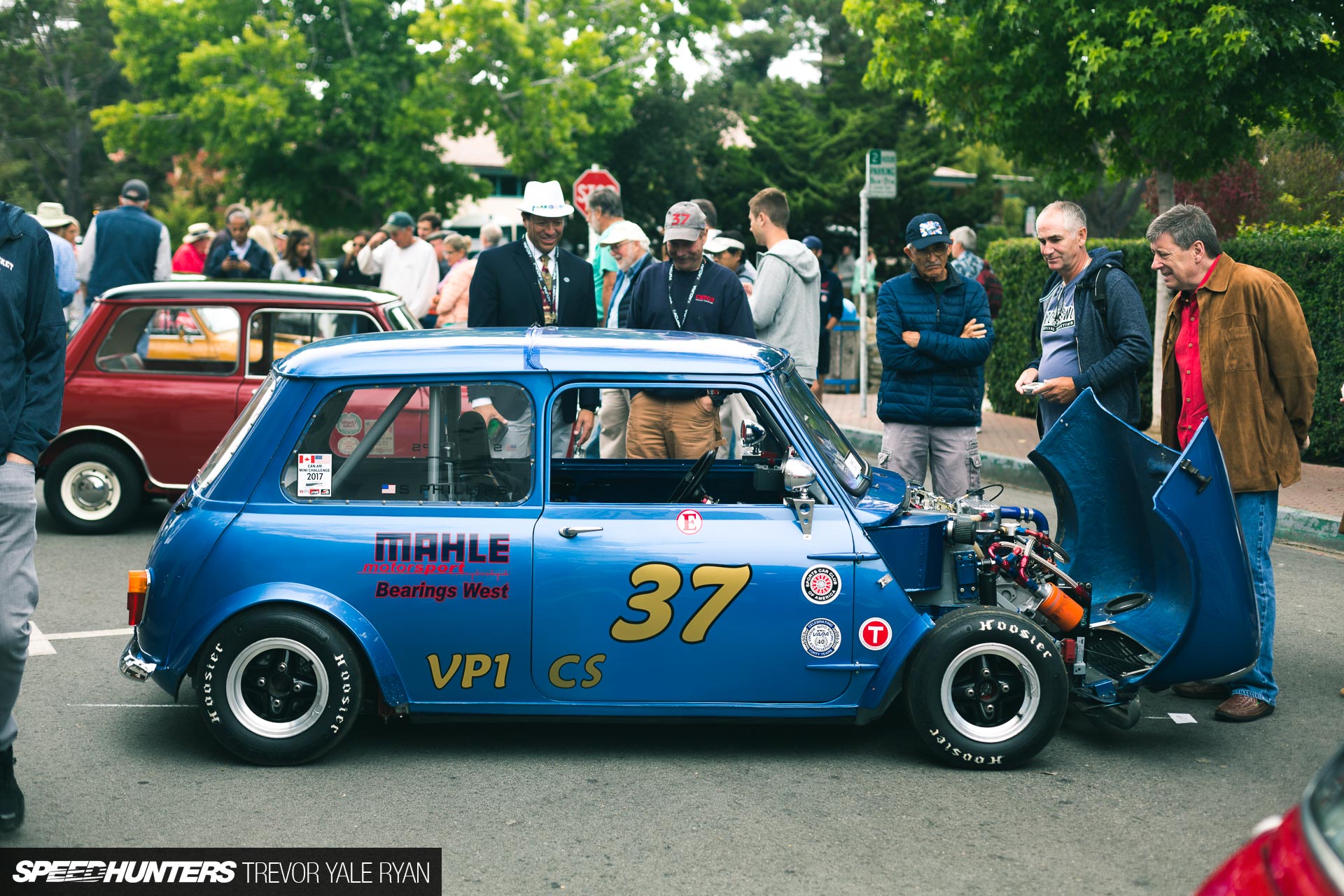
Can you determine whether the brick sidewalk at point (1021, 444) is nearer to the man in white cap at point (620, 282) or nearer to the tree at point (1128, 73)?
the man in white cap at point (620, 282)

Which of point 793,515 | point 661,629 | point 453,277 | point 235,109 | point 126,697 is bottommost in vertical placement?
point 126,697

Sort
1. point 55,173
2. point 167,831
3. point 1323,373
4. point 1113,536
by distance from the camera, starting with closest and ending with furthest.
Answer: point 167,831 → point 1113,536 → point 1323,373 → point 55,173

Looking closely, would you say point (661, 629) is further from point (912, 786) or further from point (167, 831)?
point (167, 831)

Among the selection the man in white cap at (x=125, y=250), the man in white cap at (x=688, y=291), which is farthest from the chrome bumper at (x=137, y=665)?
the man in white cap at (x=125, y=250)

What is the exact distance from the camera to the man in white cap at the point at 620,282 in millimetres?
7477

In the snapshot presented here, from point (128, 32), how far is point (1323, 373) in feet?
114

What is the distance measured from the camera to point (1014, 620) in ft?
15.9

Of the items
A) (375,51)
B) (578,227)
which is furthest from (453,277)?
(578,227)

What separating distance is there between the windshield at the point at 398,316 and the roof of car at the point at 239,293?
7cm

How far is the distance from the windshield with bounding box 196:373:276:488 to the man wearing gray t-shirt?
10.7ft

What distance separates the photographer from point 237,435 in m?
5.12

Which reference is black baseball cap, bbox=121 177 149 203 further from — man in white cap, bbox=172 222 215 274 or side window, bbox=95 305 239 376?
side window, bbox=95 305 239 376

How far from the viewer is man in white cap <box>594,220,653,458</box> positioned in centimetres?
748

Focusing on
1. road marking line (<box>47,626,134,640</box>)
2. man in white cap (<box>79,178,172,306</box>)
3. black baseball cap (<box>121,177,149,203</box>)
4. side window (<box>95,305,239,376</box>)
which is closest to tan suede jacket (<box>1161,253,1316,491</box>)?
road marking line (<box>47,626,134,640</box>)
